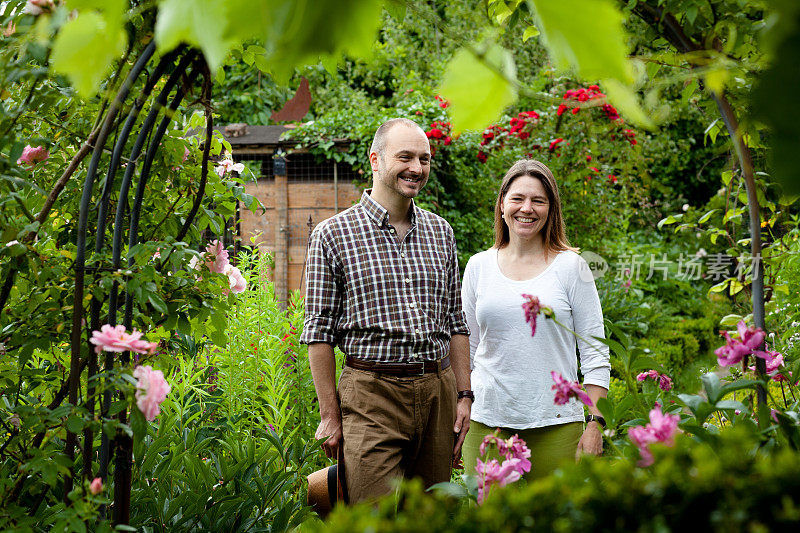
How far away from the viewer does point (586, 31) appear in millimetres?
438

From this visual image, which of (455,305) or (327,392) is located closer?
(327,392)

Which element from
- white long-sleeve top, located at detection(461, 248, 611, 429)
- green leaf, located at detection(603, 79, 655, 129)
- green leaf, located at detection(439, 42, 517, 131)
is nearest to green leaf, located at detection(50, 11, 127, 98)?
green leaf, located at detection(439, 42, 517, 131)

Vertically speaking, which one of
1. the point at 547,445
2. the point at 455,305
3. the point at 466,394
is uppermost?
the point at 455,305

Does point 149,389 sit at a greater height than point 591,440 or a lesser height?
greater

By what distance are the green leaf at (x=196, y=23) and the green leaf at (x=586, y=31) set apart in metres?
0.20

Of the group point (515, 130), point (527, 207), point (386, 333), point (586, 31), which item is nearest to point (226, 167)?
point (386, 333)

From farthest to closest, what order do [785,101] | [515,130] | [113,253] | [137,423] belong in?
[515,130] < [113,253] < [137,423] < [785,101]

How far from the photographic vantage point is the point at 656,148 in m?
8.68

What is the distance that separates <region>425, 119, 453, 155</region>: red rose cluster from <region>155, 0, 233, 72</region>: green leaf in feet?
18.5

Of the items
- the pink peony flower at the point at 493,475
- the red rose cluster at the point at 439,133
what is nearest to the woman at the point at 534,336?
the pink peony flower at the point at 493,475

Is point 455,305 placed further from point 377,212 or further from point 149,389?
point 149,389

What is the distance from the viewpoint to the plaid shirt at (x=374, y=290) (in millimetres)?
2240

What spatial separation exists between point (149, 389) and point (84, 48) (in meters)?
0.85

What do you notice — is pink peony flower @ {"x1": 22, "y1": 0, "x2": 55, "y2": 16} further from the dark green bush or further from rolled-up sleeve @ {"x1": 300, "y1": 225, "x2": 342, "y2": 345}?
rolled-up sleeve @ {"x1": 300, "y1": 225, "x2": 342, "y2": 345}
